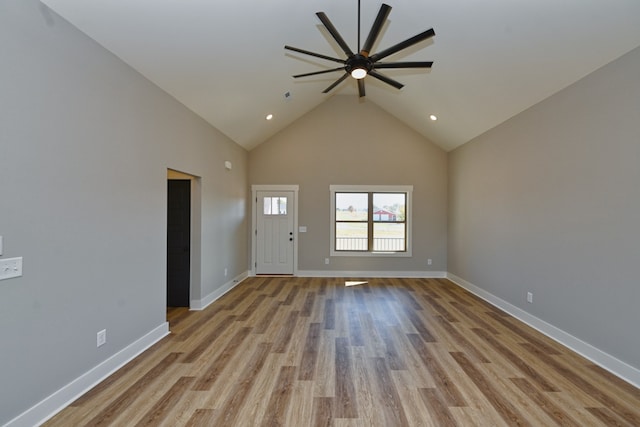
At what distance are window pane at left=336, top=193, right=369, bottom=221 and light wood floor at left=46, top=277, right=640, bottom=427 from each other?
2979 mm

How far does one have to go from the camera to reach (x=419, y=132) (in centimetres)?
683

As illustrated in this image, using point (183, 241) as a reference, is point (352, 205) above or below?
above

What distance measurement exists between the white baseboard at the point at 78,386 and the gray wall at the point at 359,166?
4137mm

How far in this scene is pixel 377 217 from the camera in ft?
23.0

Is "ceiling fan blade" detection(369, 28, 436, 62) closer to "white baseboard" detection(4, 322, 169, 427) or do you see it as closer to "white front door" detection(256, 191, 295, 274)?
"white baseboard" detection(4, 322, 169, 427)

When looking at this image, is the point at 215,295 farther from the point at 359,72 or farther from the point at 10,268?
the point at 359,72

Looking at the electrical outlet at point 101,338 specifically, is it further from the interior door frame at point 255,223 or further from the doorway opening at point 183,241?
the interior door frame at point 255,223

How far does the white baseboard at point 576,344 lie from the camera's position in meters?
2.61

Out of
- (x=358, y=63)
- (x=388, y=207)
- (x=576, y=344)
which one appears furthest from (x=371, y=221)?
(x=358, y=63)

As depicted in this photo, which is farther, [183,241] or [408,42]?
[183,241]

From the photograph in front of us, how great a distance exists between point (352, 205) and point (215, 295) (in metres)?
3.53

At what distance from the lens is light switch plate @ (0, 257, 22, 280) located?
71.5 inches

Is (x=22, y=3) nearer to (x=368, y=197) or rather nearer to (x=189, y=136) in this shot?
(x=189, y=136)

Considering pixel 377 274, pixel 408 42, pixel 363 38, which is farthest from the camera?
pixel 377 274
